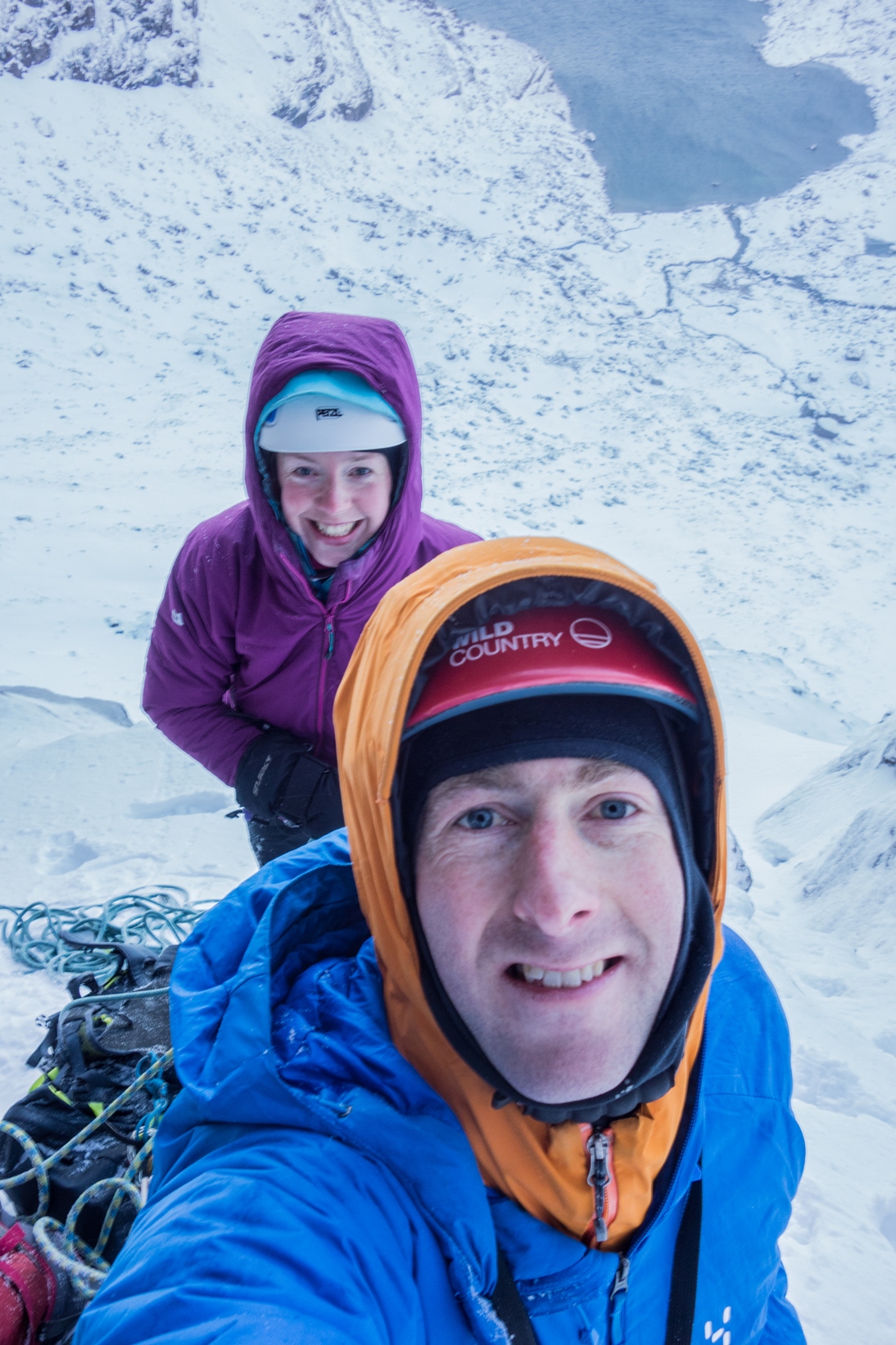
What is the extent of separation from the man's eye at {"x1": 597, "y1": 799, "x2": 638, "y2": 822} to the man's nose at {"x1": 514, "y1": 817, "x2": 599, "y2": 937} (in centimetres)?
4

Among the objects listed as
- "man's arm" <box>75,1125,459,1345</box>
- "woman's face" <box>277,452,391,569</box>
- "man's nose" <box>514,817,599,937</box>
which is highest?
"woman's face" <box>277,452,391,569</box>

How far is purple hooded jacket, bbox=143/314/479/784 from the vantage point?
175 centimetres

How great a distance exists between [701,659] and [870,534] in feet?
43.2

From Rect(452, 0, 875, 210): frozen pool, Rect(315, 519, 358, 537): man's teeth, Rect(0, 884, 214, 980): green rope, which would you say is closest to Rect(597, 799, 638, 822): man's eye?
Rect(315, 519, 358, 537): man's teeth

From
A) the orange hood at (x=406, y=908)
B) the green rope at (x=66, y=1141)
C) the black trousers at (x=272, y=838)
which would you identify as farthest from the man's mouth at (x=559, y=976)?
the black trousers at (x=272, y=838)

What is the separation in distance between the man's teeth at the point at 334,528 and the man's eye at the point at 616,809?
1123 mm

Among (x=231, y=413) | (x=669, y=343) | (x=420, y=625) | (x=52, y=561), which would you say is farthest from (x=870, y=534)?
(x=420, y=625)

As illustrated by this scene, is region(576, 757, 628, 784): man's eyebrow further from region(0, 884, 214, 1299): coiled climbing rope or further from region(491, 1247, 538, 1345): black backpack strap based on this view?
region(0, 884, 214, 1299): coiled climbing rope

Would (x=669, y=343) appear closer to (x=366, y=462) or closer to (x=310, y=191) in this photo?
(x=310, y=191)

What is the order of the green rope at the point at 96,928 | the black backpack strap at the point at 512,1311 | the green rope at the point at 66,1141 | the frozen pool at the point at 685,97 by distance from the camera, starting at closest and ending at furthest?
the black backpack strap at the point at 512,1311 → the green rope at the point at 66,1141 → the green rope at the point at 96,928 → the frozen pool at the point at 685,97

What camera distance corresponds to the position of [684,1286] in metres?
0.89

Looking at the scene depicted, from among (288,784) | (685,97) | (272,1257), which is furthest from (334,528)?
(685,97)

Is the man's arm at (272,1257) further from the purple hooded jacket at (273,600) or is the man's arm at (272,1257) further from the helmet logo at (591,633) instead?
the purple hooded jacket at (273,600)

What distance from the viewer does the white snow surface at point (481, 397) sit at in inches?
118
